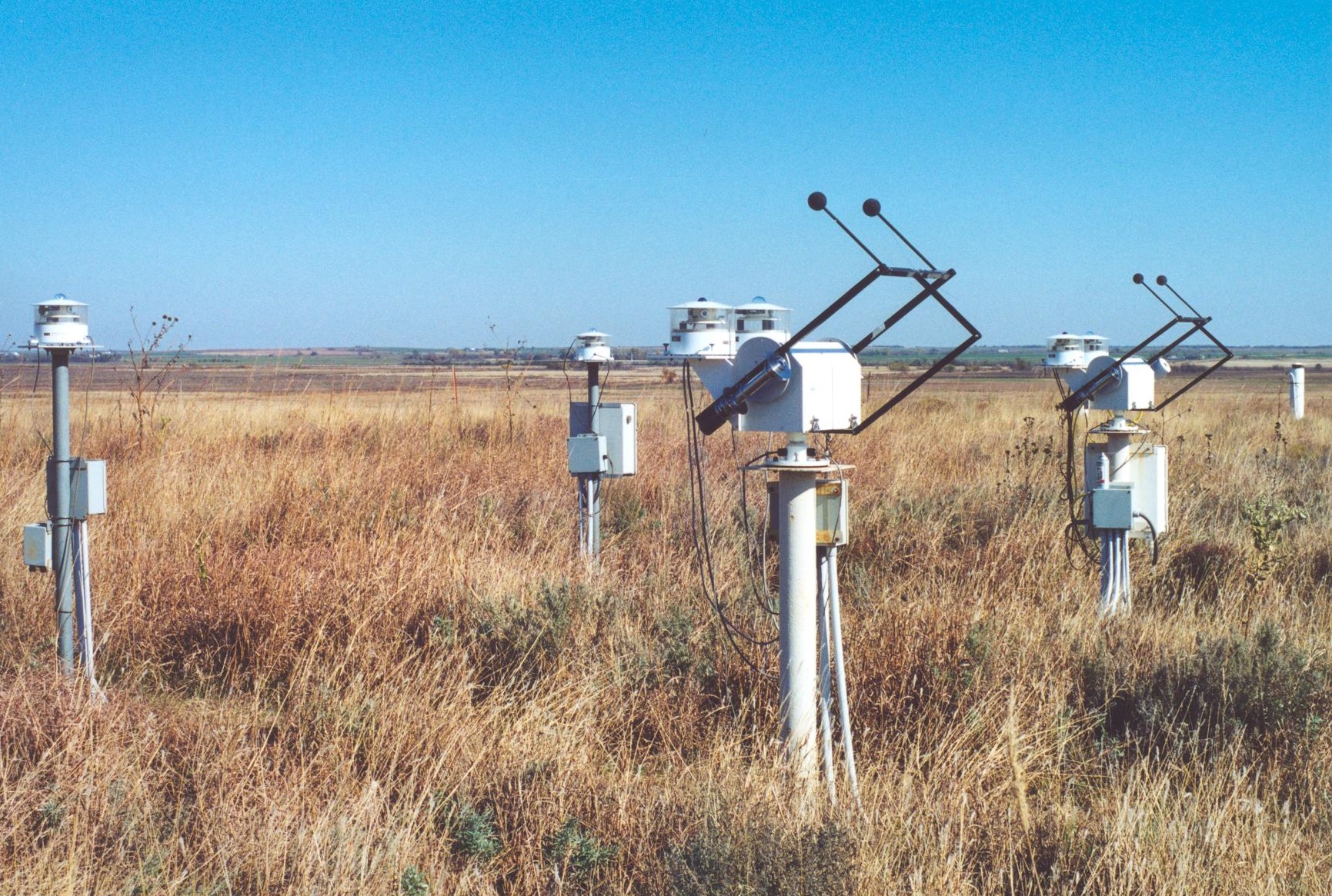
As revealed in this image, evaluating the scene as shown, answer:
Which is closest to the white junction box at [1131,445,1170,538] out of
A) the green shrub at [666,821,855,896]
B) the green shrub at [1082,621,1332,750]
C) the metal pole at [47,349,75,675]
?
the green shrub at [1082,621,1332,750]

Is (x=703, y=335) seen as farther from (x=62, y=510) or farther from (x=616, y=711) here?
(x=62, y=510)

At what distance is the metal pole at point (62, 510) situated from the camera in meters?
4.59

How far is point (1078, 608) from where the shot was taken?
547 centimetres

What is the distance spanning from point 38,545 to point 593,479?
121 inches

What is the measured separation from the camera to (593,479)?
6.89 metres

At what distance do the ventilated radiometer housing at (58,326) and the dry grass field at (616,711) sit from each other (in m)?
1.24

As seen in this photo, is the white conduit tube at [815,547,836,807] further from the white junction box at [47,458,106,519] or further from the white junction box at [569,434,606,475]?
the white junction box at [569,434,606,475]

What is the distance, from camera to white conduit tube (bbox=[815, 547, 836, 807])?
357 cm

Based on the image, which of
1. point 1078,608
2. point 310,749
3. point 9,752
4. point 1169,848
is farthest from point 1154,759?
point 9,752

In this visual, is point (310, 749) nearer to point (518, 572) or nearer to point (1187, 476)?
point (518, 572)

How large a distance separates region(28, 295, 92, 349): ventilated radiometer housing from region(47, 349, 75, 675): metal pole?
57 millimetres

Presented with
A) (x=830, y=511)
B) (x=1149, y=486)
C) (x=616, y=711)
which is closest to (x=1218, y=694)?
(x=1149, y=486)

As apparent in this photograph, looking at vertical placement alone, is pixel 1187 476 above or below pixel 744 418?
below

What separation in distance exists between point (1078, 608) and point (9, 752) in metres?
4.38
